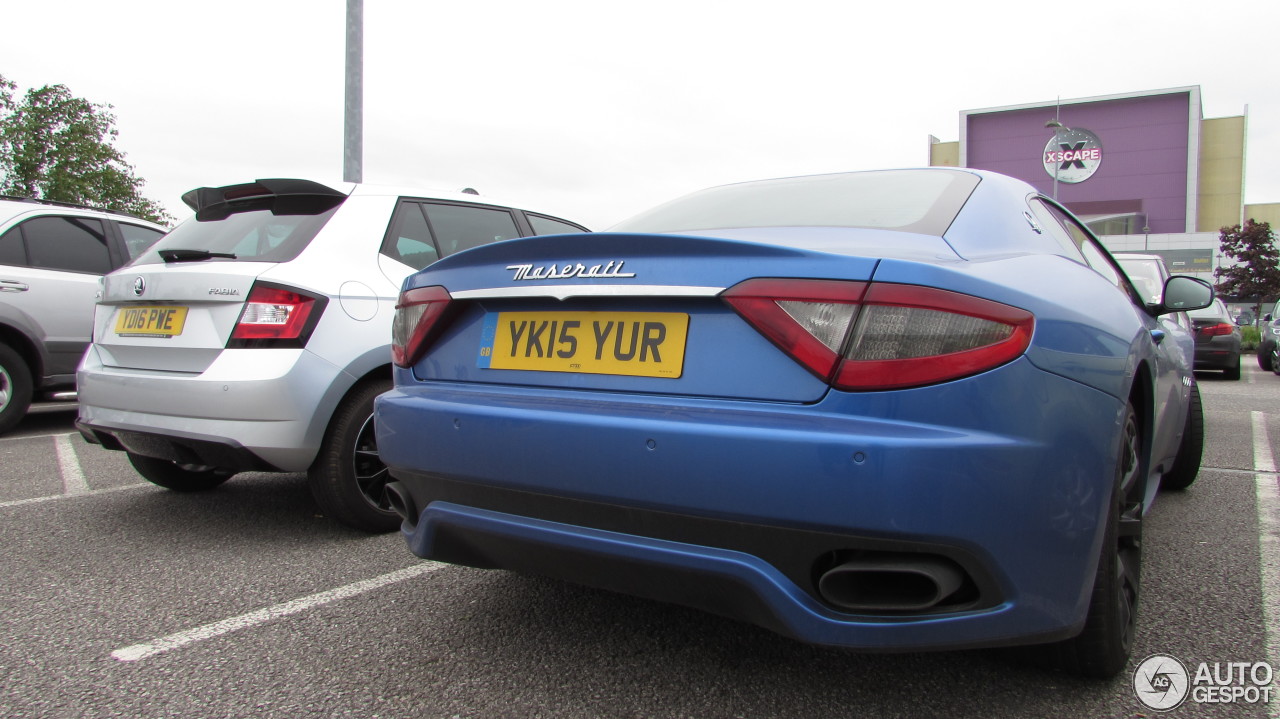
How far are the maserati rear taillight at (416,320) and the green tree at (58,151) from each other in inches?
1098

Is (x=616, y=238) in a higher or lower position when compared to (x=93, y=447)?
higher

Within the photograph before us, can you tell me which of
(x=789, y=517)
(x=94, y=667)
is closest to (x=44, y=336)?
(x=94, y=667)

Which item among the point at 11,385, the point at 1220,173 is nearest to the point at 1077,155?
the point at 1220,173

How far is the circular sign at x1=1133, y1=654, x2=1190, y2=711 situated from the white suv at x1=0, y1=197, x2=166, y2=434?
640 cm

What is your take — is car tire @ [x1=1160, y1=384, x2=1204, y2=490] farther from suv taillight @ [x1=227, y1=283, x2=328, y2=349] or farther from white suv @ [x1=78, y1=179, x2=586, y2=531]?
suv taillight @ [x1=227, y1=283, x2=328, y2=349]

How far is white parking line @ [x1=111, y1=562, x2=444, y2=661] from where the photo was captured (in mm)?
2268

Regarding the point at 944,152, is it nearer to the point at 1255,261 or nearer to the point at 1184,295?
the point at 1255,261

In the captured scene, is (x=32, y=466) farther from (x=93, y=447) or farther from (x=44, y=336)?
(x=44, y=336)

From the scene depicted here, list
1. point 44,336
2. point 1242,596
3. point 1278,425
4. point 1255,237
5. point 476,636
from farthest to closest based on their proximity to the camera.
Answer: point 1255,237 < point 1278,425 < point 44,336 < point 1242,596 < point 476,636

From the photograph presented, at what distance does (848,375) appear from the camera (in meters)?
1.55

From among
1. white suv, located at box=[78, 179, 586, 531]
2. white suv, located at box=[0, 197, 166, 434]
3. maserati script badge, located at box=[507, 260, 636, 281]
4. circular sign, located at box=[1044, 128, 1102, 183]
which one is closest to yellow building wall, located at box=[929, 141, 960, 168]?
circular sign, located at box=[1044, 128, 1102, 183]

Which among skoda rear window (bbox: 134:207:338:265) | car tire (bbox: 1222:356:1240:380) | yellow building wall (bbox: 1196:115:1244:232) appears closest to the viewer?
skoda rear window (bbox: 134:207:338:265)

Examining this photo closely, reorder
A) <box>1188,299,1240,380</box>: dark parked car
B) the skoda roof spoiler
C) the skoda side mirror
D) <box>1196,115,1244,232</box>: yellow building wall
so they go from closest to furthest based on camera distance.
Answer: the skoda side mirror → the skoda roof spoiler → <box>1188,299,1240,380</box>: dark parked car → <box>1196,115,1244,232</box>: yellow building wall

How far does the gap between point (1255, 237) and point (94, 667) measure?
5114cm
